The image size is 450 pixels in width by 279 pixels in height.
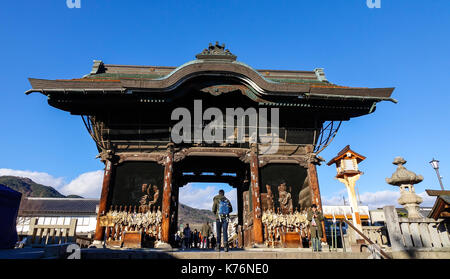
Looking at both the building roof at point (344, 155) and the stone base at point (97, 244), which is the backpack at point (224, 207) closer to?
the stone base at point (97, 244)

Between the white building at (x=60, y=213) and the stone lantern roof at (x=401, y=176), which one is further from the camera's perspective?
the white building at (x=60, y=213)

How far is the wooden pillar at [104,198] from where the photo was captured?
10.3m

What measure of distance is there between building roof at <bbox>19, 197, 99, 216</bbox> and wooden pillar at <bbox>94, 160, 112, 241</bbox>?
29.8 metres

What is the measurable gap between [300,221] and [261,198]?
6.59ft

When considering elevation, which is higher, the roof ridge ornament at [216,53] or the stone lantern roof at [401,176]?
the roof ridge ornament at [216,53]

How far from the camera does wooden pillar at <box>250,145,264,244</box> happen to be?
1059 cm

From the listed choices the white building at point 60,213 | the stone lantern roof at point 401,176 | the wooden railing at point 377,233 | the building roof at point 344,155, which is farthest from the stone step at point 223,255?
the white building at point 60,213

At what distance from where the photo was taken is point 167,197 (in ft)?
36.1

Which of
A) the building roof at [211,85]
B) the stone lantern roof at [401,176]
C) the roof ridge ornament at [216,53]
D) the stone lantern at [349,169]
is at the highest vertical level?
the roof ridge ornament at [216,53]

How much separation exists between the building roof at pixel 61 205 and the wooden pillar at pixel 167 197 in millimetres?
31093
